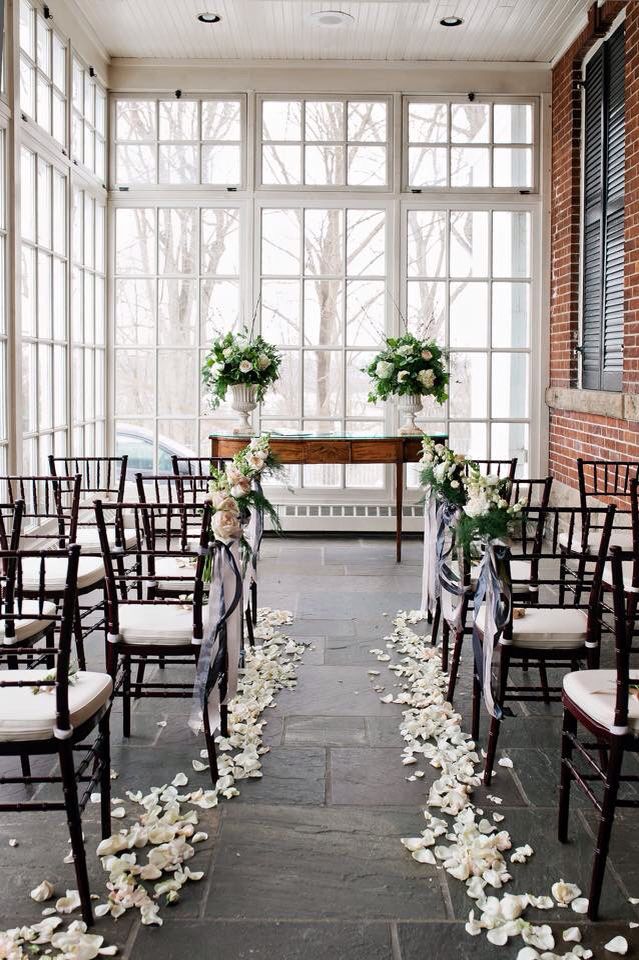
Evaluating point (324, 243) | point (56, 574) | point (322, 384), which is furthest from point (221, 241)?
point (56, 574)

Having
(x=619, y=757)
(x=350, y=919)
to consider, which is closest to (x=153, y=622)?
(x=350, y=919)

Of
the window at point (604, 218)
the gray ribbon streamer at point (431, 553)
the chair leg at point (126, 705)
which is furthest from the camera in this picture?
the window at point (604, 218)

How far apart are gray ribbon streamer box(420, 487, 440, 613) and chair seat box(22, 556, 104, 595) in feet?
5.57

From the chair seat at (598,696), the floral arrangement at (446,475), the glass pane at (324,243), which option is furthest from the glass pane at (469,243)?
the chair seat at (598,696)

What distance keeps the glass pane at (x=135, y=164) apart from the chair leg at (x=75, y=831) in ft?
23.1

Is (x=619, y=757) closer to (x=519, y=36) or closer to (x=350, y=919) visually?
(x=350, y=919)

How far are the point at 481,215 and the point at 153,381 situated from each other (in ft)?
10.8

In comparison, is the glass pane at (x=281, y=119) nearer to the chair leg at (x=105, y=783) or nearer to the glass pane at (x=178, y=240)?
the glass pane at (x=178, y=240)

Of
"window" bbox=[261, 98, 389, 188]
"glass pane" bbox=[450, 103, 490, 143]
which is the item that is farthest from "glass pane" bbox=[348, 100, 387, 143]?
"glass pane" bbox=[450, 103, 490, 143]

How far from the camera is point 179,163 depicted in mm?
8781

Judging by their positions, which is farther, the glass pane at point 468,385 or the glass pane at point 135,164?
the glass pane at point 468,385

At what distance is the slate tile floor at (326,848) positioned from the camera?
100 inches

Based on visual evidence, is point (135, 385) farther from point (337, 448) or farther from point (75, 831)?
point (75, 831)

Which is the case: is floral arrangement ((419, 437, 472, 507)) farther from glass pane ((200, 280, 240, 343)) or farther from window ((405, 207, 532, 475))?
glass pane ((200, 280, 240, 343))
